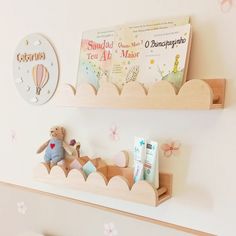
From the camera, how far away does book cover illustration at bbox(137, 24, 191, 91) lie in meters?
0.75

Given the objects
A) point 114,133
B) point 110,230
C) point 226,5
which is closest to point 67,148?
point 114,133

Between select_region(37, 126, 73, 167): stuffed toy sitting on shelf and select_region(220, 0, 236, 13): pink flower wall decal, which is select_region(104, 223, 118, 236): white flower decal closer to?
select_region(37, 126, 73, 167): stuffed toy sitting on shelf

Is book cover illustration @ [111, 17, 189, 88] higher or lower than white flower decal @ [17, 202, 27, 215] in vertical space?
higher

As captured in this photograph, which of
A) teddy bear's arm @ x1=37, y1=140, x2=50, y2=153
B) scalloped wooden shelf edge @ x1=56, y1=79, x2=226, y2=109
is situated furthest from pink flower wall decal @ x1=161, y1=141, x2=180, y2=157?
teddy bear's arm @ x1=37, y1=140, x2=50, y2=153

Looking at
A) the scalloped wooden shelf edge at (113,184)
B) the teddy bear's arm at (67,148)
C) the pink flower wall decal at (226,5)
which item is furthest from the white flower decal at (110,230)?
the pink flower wall decal at (226,5)

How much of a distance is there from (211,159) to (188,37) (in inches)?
12.3

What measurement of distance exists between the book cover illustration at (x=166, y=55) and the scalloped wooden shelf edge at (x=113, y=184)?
264 millimetres

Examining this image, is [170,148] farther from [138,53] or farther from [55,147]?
[55,147]

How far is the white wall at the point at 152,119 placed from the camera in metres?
0.74

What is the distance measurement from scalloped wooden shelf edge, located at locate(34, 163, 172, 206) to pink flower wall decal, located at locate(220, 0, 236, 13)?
446 millimetres

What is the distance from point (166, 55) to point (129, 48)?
4.8 inches

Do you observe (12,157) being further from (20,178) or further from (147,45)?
(147,45)

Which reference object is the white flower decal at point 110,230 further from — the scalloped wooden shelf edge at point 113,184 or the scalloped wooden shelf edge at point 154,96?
the scalloped wooden shelf edge at point 154,96

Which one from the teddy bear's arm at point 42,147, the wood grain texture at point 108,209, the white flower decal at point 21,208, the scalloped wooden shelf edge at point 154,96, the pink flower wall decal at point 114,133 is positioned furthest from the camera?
the white flower decal at point 21,208
